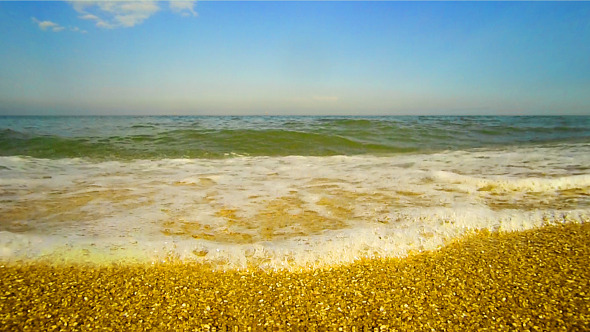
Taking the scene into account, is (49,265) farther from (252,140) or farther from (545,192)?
(252,140)

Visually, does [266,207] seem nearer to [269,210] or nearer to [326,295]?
[269,210]

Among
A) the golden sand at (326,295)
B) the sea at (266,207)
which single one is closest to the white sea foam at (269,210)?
the sea at (266,207)

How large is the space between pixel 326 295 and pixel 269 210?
160cm

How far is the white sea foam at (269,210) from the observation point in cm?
238

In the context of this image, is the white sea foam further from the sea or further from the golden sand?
the golden sand

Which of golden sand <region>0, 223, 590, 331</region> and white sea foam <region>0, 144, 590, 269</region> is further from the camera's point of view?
white sea foam <region>0, 144, 590, 269</region>

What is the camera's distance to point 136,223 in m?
2.90

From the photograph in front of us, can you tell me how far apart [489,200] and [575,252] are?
4.44 feet

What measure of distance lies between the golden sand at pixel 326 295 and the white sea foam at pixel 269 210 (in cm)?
20

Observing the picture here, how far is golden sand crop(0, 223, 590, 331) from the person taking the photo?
5.15 ft

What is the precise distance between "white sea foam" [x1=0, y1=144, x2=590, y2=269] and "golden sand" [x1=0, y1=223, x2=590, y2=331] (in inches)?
7.7

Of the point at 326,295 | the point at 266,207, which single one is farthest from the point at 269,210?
the point at 326,295

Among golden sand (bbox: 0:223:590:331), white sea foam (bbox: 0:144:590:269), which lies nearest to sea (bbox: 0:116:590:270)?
white sea foam (bbox: 0:144:590:269)

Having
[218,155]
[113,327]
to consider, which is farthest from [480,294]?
[218,155]
